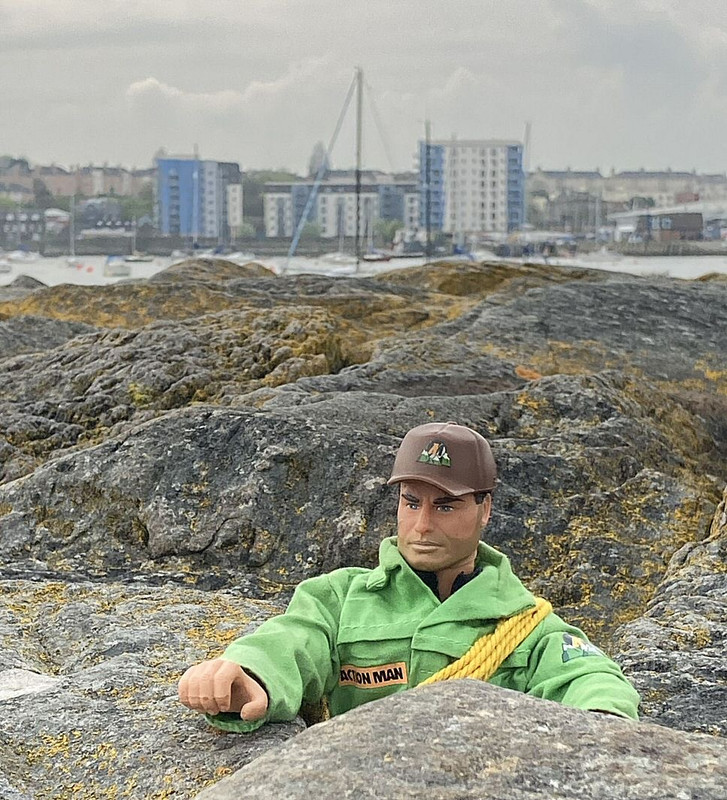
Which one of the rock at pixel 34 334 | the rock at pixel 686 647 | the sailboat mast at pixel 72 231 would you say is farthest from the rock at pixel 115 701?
the sailboat mast at pixel 72 231

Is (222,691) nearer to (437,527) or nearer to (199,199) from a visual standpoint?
(437,527)

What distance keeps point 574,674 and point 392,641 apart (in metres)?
0.35

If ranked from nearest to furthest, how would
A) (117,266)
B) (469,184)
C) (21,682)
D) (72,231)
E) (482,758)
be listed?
(482,758), (21,682), (117,266), (72,231), (469,184)

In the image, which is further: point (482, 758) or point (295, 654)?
point (295, 654)

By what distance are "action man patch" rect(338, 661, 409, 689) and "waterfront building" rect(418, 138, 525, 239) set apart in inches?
1194

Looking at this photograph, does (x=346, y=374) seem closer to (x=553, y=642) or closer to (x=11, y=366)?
(x=11, y=366)

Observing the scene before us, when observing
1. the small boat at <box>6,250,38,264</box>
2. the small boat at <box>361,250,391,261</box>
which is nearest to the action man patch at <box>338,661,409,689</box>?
the small boat at <box>361,250,391,261</box>

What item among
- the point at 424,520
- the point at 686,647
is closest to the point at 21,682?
the point at 424,520

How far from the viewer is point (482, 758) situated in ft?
5.81

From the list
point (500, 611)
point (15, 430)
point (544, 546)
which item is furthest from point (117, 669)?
point (15, 430)

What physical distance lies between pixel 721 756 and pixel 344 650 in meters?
0.88

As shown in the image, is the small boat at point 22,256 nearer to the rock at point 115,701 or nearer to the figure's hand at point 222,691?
the rock at point 115,701

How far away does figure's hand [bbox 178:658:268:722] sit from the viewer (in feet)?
7.21

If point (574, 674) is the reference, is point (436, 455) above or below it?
above
